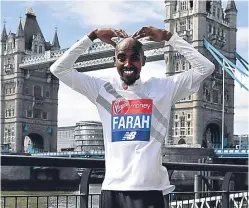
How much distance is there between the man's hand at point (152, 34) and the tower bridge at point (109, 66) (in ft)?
93.7

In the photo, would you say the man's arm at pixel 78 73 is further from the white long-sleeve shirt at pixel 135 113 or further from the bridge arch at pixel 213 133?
the bridge arch at pixel 213 133

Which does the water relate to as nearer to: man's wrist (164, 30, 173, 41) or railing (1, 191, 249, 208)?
railing (1, 191, 249, 208)

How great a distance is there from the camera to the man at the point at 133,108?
1.98 metres

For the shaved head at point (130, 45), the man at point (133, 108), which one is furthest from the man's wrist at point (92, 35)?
the shaved head at point (130, 45)

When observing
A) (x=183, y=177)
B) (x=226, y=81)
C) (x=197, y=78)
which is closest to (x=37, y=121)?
(x=226, y=81)

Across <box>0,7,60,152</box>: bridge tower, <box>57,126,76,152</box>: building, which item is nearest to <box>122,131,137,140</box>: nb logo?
<box>0,7,60,152</box>: bridge tower

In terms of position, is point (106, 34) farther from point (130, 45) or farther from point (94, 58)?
point (94, 58)

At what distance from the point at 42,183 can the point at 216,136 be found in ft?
45.2

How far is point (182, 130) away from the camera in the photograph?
36469 millimetres

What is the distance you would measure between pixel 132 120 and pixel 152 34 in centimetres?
37

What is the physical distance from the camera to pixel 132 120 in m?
2.04

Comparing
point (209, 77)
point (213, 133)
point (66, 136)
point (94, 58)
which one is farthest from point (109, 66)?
point (66, 136)

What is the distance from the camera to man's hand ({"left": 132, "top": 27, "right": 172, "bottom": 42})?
2127 millimetres

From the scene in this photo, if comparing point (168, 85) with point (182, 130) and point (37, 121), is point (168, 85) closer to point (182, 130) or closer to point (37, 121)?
point (182, 130)
